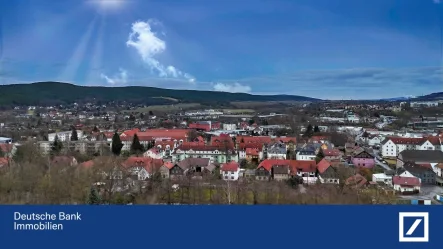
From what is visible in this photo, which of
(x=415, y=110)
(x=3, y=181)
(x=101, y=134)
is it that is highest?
(x=415, y=110)

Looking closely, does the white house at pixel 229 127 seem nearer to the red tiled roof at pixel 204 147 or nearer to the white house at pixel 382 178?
the red tiled roof at pixel 204 147

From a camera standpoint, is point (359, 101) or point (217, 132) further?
point (217, 132)

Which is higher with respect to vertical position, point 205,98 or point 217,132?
point 205,98

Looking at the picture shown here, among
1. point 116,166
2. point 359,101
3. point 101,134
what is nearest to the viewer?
point 359,101

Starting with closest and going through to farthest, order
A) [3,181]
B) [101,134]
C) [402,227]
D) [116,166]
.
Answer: [402,227] → [3,181] → [116,166] → [101,134]

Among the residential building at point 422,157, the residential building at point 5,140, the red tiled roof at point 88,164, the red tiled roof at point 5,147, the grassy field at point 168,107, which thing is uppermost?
the grassy field at point 168,107

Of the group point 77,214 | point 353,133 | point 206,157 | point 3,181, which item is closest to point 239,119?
point 206,157

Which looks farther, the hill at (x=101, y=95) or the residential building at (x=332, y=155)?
the residential building at (x=332, y=155)

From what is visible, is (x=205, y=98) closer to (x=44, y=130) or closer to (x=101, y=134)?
(x=101, y=134)

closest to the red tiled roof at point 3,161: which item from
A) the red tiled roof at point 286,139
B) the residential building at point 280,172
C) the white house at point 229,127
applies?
the white house at point 229,127
